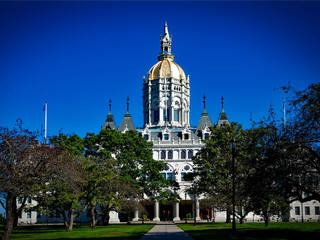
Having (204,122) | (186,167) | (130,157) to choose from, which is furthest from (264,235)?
(204,122)

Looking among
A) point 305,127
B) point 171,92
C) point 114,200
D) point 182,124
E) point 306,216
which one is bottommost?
point 306,216

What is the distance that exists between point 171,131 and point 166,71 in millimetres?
19880

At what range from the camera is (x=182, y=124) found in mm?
94312

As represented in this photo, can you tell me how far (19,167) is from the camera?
95.2 ft

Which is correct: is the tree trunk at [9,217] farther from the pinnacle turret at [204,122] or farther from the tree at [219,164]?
the pinnacle turret at [204,122]

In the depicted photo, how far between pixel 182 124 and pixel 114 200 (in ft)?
152

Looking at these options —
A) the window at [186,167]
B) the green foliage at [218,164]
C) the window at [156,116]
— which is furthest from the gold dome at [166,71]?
the green foliage at [218,164]

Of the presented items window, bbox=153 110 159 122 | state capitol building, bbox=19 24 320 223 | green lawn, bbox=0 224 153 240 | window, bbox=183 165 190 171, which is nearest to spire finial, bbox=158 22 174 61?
state capitol building, bbox=19 24 320 223

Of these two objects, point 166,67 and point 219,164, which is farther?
point 166,67

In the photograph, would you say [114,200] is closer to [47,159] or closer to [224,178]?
[224,178]

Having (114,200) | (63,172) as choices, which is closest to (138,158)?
(114,200)

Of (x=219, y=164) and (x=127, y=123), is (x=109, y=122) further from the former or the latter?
(x=219, y=164)

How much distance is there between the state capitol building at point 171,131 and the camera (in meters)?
76.7

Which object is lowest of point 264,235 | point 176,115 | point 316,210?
point 316,210
